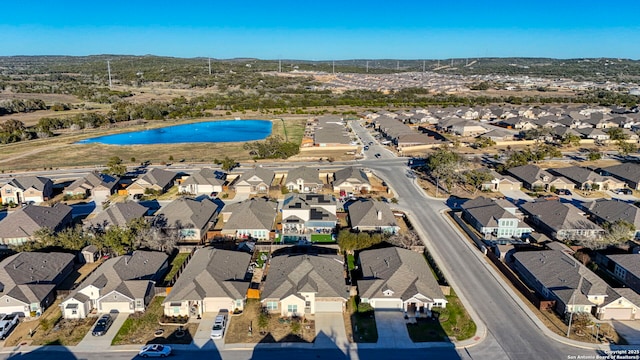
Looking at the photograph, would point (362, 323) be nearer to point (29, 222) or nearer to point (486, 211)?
point (486, 211)

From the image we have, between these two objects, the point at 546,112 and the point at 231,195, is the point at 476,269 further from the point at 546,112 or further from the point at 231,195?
the point at 546,112

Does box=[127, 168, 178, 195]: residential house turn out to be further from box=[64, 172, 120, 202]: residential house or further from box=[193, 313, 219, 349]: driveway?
box=[193, 313, 219, 349]: driveway

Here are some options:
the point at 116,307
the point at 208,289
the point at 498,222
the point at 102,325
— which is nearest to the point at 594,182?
the point at 498,222

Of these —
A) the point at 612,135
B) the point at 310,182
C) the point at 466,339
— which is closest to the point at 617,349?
the point at 466,339

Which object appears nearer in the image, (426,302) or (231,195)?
(426,302)

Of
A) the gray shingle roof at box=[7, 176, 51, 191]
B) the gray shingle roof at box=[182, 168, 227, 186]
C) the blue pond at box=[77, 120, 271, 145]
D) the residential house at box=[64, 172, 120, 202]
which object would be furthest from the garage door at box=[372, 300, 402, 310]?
the blue pond at box=[77, 120, 271, 145]
